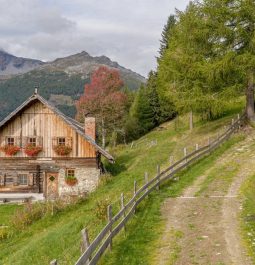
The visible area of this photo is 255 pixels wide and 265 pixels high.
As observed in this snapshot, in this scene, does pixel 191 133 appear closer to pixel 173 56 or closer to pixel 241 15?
pixel 173 56

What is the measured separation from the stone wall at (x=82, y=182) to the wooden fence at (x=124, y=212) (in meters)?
9.38

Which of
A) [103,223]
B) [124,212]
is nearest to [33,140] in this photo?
[103,223]

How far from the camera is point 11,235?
A: 23.2m

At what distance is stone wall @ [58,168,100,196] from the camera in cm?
3544

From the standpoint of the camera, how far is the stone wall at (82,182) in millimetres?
35438

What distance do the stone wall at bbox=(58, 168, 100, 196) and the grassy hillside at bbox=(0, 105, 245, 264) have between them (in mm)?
1731

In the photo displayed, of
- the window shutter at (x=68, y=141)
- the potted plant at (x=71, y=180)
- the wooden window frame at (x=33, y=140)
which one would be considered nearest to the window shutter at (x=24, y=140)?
the wooden window frame at (x=33, y=140)

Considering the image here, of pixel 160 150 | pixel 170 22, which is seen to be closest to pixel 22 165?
pixel 160 150

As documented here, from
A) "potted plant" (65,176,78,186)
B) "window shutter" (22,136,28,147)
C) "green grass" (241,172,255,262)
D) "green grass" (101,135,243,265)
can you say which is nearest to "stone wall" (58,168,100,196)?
"potted plant" (65,176,78,186)

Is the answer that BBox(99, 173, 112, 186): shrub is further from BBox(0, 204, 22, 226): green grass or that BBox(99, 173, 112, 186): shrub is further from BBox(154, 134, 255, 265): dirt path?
BBox(154, 134, 255, 265): dirt path

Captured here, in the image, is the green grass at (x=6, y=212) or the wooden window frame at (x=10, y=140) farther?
the wooden window frame at (x=10, y=140)

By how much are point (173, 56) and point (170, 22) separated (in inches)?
1186

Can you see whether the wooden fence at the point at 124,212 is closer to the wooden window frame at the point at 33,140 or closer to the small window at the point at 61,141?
the small window at the point at 61,141

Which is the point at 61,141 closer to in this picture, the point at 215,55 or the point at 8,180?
the point at 8,180
